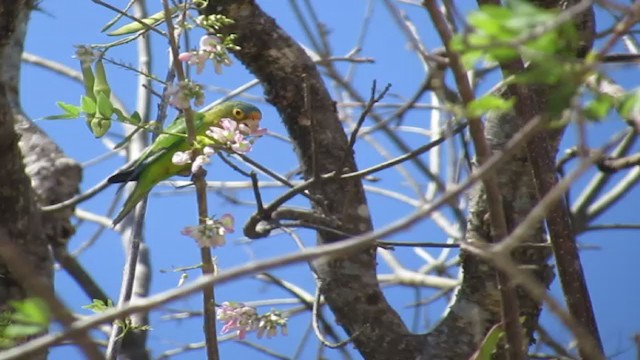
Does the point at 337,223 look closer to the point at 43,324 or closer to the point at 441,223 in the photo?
the point at 43,324

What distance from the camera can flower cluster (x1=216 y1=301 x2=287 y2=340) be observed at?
1979 mm

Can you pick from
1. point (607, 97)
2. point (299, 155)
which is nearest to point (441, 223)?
point (299, 155)

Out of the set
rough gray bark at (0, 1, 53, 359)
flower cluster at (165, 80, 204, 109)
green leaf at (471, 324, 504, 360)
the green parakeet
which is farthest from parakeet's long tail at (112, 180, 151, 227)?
green leaf at (471, 324, 504, 360)

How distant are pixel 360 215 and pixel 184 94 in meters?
0.98

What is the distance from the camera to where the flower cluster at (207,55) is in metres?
1.86

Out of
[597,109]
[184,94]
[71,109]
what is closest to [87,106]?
[71,109]

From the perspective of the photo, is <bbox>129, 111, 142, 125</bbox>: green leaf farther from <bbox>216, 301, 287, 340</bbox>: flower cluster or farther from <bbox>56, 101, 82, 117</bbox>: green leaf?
<bbox>216, 301, 287, 340</bbox>: flower cluster

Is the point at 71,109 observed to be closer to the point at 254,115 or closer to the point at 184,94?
the point at 184,94

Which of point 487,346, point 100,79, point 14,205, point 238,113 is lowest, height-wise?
point 487,346

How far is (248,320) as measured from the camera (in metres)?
2.00

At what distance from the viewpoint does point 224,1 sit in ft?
8.47

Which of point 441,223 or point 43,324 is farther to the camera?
point 441,223

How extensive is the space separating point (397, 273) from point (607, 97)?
3.29m

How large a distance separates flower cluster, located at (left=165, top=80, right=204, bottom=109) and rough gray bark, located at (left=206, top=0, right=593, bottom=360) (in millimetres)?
536
